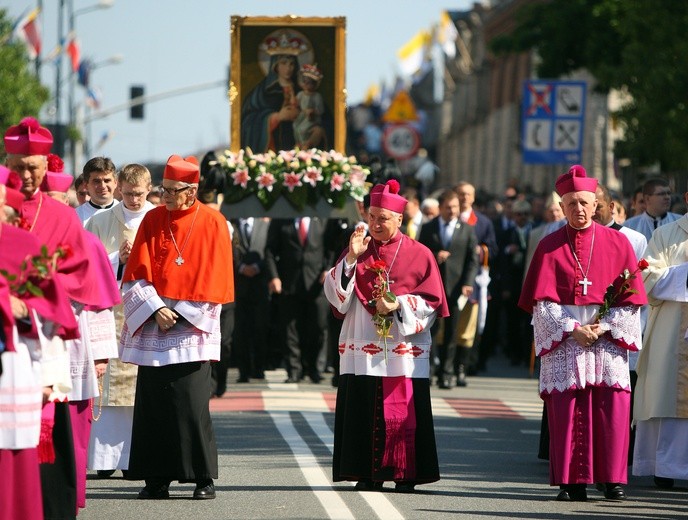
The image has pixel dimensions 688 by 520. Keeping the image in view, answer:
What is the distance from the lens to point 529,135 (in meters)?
26.6

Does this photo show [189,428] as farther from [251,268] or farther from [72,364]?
[251,268]

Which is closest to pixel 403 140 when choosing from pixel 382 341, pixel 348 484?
pixel 348 484

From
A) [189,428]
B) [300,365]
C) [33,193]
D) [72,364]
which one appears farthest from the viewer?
[300,365]

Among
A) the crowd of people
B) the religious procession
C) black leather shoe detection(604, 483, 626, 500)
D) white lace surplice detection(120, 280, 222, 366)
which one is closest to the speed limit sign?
the religious procession

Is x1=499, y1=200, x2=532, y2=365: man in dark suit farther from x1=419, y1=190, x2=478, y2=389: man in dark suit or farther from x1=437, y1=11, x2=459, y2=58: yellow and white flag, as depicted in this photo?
x1=437, y1=11, x2=459, y2=58: yellow and white flag

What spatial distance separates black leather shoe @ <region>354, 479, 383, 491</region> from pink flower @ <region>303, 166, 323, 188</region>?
726 centimetres

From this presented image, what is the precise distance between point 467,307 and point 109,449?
29.0ft

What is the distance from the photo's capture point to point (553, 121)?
2684cm

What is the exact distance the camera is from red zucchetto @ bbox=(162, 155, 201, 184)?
1196 cm

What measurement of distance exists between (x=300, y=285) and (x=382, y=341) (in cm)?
864

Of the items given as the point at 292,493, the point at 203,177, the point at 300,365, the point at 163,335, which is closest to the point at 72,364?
the point at 163,335

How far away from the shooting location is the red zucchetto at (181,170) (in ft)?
39.2

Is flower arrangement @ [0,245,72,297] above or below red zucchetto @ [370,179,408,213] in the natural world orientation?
below

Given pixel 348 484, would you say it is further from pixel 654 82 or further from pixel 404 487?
pixel 654 82
